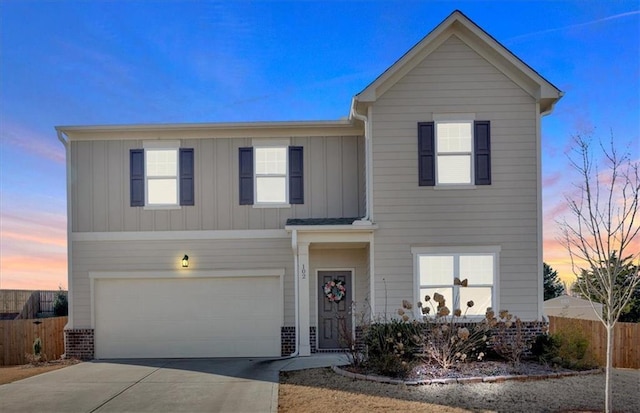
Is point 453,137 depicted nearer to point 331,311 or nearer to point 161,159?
point 331,311

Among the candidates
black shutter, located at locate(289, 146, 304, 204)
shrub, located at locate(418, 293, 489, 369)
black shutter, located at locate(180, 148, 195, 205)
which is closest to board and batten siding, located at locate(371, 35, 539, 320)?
shrub, located at locate(418, 293, 489, 369)

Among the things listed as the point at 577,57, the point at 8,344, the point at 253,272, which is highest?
the point at 577,57

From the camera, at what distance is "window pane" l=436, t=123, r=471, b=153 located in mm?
10969

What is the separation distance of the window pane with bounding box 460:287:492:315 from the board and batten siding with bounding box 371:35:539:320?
0.30m

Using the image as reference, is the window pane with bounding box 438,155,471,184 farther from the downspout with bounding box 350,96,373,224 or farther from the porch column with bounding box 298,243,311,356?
the porch column with bounding box 298,243,311,356

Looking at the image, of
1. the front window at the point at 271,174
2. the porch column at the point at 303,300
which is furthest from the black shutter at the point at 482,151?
the front window at the point at 271,174

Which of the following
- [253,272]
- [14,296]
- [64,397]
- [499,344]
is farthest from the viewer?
[14,296]

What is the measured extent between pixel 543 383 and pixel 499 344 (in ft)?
4.87

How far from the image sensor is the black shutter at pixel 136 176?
1238 centimetres

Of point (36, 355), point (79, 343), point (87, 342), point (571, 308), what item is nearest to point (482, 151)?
point (571, 308)

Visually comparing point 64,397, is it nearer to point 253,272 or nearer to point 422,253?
point 253,272

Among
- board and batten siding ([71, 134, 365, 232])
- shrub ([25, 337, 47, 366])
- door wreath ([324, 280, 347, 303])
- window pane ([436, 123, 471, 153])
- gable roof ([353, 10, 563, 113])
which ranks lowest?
shrub ([25, 337, 47, 366])

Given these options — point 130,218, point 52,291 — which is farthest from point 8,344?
point 52,291

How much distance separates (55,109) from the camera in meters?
12.7
